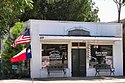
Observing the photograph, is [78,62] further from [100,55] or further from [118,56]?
[118,56]

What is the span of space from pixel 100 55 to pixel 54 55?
423cm

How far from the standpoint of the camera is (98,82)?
2658cm

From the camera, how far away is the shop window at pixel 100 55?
3231 centimetres

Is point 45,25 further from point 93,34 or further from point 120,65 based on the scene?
point 120,65

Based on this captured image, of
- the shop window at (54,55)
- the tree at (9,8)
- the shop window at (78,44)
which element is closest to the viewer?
the tree at (9,8)

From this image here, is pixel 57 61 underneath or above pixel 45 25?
underneath

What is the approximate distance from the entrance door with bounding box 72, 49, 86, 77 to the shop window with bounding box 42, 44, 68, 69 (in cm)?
75

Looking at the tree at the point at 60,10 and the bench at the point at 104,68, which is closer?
the bench at the point at 104,68

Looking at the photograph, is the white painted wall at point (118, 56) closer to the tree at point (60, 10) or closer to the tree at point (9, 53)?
the tree at point (9, 53)

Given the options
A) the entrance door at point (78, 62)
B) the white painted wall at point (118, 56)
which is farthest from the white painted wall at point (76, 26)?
the entrance door at point (78, 62)

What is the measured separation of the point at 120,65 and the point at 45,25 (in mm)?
7772

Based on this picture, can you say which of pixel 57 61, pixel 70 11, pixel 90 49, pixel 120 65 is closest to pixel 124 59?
pixel 120 65

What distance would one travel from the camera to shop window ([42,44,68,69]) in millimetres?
30734

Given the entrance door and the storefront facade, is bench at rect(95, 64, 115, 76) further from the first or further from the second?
the entrance door
